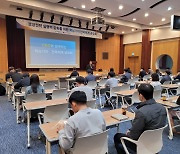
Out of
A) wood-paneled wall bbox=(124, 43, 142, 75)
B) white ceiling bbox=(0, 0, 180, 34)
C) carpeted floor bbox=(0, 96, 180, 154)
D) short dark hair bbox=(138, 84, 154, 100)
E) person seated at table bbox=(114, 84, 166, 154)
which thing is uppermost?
white ceiling bbox=(0, 0, 180, 34)

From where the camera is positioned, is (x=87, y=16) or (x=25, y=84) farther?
(x=87, y=16)

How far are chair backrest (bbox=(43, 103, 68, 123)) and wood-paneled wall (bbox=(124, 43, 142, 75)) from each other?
1168 cm

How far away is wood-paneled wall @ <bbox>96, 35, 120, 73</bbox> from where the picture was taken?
46.3 ft

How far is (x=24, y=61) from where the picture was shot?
11.6m

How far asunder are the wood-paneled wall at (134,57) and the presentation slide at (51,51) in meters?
4.71

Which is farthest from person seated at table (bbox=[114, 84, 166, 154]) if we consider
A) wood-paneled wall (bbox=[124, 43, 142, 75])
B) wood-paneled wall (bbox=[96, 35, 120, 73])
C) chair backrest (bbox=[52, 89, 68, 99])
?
wood-paneled wall (bbox=[96, 35, 120, 73])

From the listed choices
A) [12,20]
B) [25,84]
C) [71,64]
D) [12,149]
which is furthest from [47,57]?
[12,149]

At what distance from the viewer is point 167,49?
11.6m

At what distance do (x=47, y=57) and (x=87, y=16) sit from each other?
4106mm

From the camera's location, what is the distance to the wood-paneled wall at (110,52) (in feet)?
46.3

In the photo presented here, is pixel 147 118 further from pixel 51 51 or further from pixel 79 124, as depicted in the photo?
pixel 51 51

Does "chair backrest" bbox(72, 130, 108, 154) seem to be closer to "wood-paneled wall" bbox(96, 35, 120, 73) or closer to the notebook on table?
the notebook on table

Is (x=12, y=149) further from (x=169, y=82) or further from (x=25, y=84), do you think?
(x=169, y=82)

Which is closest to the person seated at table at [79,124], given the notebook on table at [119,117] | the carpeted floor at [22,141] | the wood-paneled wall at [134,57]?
the notebook on table at [119,117]
